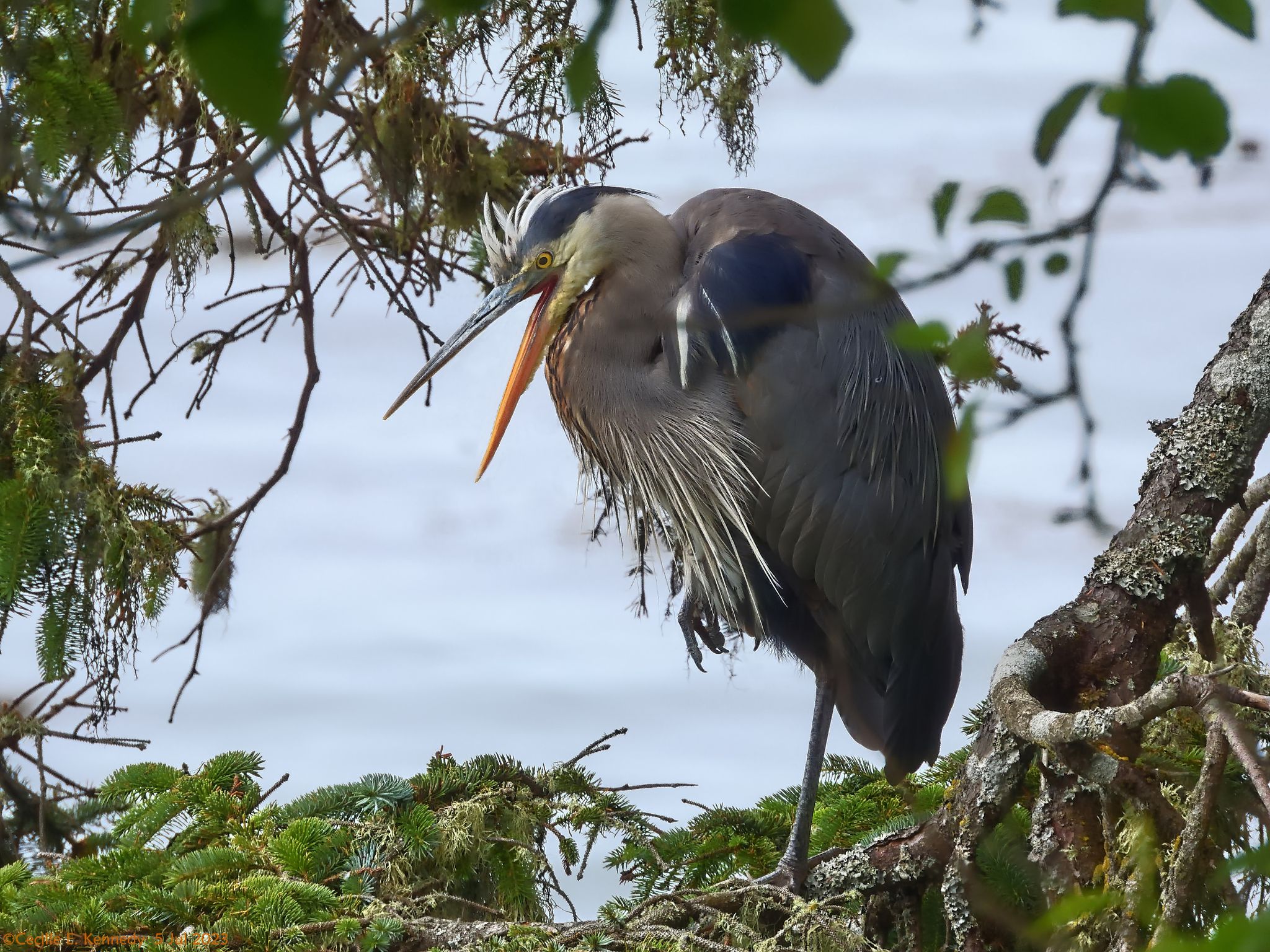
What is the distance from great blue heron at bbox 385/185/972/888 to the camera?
182 centimetres

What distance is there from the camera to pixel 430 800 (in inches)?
62.1

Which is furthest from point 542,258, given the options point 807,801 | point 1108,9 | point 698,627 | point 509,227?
point 1108,9

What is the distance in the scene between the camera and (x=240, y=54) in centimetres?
33

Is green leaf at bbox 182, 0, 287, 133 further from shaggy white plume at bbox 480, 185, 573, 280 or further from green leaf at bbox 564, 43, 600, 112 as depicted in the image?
Result: shaggy white plume at bbox 480, 185, 573, 280

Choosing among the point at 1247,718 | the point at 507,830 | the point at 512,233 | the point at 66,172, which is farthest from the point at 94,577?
the point at 1247,718

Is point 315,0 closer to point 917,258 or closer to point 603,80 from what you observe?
point 603,80

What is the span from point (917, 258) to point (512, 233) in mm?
1561

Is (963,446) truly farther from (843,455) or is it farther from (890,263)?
(843,455)

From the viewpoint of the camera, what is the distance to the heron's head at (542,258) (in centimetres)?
190

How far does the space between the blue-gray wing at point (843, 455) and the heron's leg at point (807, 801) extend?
3.2 inches

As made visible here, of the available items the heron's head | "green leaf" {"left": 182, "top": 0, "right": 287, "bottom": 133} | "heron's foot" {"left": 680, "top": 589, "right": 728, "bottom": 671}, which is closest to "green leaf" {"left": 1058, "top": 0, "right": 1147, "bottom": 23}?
"green leaf" {"left": 182, "top": 0, "right": 287, "bottom": 133}

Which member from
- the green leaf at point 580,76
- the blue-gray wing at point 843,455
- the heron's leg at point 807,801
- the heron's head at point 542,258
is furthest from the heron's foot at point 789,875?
the green leaf at point 580,76

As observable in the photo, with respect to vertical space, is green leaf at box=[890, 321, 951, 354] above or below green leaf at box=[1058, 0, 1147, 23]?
below

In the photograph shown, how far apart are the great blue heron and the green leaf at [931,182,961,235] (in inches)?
49.3
